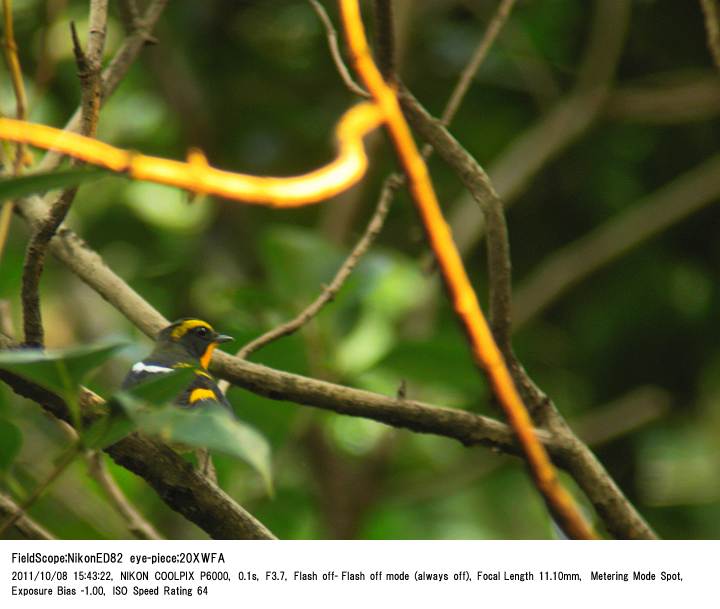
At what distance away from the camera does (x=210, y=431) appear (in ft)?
2.31

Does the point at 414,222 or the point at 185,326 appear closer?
the point at 185,326

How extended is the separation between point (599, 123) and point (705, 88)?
29cm

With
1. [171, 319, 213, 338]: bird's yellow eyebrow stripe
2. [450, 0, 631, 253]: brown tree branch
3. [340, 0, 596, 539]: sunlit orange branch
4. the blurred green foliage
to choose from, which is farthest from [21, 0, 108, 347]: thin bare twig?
[450, 0, 631, 253]: brown tree branch

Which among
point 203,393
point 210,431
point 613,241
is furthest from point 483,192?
point 613,241

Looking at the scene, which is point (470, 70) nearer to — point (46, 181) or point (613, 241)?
point (46, 181)

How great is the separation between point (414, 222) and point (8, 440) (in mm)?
1589

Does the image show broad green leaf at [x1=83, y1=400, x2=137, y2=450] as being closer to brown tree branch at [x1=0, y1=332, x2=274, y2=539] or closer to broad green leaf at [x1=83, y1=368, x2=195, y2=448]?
broad green leaf at [x1=83, y1=368, x2=195, y2=448]

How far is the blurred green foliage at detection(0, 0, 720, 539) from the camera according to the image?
2564 mm

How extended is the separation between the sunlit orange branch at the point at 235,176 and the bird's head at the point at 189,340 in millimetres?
560

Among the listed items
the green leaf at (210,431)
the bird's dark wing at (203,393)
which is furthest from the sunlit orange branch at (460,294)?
the bird's dark wing at (203,393)

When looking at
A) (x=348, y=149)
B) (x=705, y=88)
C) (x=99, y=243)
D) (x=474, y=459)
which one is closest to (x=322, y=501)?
(x=474, y=459)

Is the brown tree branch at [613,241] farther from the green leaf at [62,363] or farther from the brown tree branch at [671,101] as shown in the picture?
the green leaf at [62,363]

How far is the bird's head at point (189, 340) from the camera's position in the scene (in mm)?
1210
